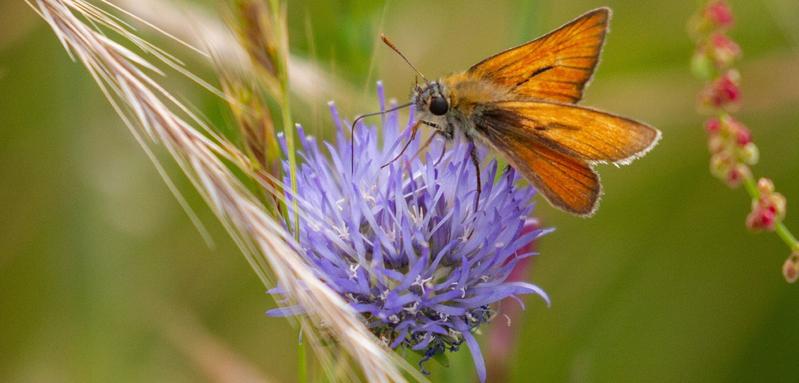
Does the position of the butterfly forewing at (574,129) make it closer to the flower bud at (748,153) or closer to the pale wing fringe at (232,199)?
the flower bud at (748,153)

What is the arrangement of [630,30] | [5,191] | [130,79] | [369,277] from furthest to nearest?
[630,30] → [5,191] → [369,277] → [130,79]

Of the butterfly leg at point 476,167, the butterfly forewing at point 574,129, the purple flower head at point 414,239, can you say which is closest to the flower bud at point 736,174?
the butterfly forewing at point 574,129

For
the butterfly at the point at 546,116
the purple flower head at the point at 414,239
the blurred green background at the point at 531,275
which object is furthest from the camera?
the blurred green background at the point at 531,275

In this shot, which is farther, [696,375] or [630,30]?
[630,30]

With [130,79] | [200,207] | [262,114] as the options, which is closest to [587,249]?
[200,207]

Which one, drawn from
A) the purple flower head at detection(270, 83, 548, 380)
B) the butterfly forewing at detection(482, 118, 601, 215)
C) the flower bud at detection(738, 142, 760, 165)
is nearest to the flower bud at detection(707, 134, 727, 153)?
the flower bud at detection(738, 142, 760, 165)

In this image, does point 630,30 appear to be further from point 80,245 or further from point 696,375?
point 80,245
